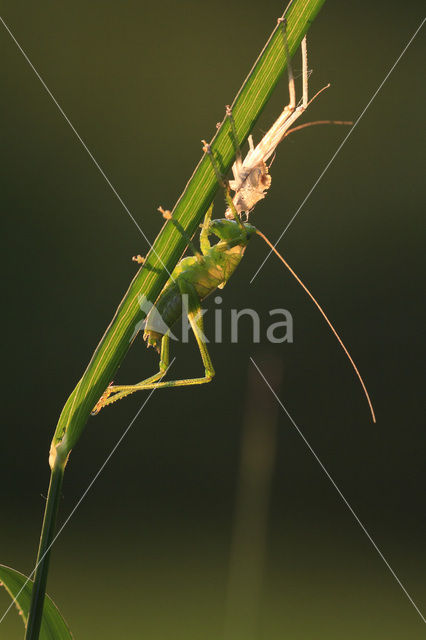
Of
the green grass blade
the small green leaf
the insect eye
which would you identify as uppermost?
the insect eye

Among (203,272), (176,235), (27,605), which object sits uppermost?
(203,272)

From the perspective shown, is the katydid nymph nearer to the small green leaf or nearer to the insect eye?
the insect eye

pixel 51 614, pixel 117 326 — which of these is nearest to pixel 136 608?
pixel 51 614

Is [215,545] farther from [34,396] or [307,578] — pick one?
[34,396]

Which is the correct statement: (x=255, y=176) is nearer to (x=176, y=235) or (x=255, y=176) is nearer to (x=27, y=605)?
(x=176, y=235)

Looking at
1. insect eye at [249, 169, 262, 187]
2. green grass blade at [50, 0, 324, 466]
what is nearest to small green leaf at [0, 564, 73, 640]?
green grass blade at [50, 0, 324, 466]

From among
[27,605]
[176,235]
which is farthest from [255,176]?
[27,605]
